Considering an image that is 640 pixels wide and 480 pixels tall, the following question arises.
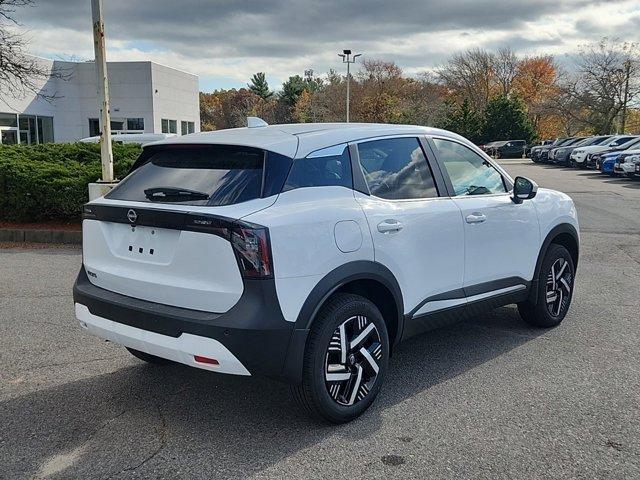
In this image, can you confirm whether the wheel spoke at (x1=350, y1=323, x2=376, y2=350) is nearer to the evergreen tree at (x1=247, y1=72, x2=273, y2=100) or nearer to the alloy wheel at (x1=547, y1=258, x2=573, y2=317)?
the alloy wheel at (x1=547, y1=258, x2=573, y2=317)

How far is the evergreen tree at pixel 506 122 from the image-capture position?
59344 mm

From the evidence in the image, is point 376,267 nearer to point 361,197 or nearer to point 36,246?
point 361,197

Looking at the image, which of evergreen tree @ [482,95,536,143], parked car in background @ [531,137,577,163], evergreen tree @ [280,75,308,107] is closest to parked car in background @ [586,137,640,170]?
parked car in background @ [531,137,577,163]

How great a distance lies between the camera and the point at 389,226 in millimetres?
3854

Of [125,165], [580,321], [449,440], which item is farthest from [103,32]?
[449,440]

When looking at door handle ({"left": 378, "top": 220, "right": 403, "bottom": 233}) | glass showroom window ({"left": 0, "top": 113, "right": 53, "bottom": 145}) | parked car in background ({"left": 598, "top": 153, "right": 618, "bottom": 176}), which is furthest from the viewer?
glass showroom window ({"left": 0, "top": 113, "right": 53, "bottom": 145})

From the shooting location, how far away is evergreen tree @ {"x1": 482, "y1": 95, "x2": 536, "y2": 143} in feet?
195

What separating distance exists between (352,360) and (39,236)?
7747 mm

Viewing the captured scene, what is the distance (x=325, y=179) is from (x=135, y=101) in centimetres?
4087

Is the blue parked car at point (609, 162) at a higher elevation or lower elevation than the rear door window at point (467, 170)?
lower

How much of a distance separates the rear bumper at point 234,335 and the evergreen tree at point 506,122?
197ft

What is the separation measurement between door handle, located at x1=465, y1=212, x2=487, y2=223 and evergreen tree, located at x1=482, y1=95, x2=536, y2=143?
58200 mm

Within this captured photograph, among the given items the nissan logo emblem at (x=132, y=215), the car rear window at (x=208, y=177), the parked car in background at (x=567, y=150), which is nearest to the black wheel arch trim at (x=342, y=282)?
the car rear window at (x=208, y=177)

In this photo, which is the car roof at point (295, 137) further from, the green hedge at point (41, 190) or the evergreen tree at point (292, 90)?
the evergreen tree at point (292, 90)
